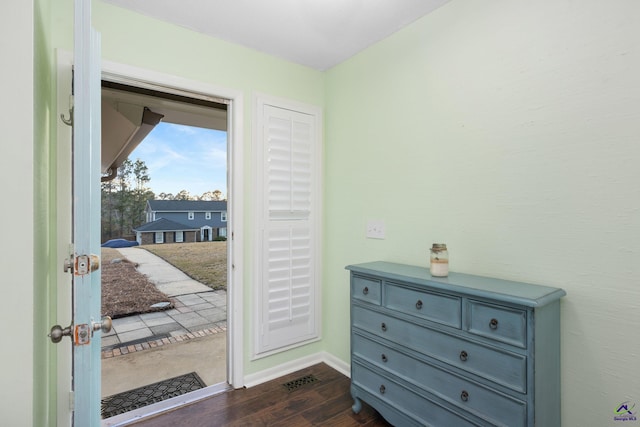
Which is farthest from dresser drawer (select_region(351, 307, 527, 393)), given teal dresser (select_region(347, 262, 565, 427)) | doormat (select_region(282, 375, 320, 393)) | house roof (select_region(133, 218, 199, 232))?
house roof (select_region(133, 218, 199, 232))

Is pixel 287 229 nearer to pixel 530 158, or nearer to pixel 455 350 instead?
pixel 455 350

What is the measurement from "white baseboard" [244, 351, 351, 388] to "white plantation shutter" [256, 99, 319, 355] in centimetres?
16

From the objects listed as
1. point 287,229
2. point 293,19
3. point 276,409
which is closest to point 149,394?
point 276,409

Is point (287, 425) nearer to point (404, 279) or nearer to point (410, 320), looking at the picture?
point (410, 320)

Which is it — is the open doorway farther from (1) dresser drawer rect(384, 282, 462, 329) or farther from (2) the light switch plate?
(1) dresser drawer rect(384, 282, 462, 329)

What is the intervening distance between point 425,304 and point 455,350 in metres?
0.25

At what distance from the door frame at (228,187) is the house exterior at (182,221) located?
135 inches

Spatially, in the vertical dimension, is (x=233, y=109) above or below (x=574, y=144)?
above

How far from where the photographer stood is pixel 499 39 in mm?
1726

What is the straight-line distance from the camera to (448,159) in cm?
198

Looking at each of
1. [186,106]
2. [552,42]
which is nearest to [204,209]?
[186,106]

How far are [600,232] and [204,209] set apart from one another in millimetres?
5799

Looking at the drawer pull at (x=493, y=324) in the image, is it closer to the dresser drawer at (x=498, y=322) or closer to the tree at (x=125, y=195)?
the dresser drawer at (x=498, y=322)

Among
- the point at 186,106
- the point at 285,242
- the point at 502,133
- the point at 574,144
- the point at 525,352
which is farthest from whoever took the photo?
the point at 186,106
